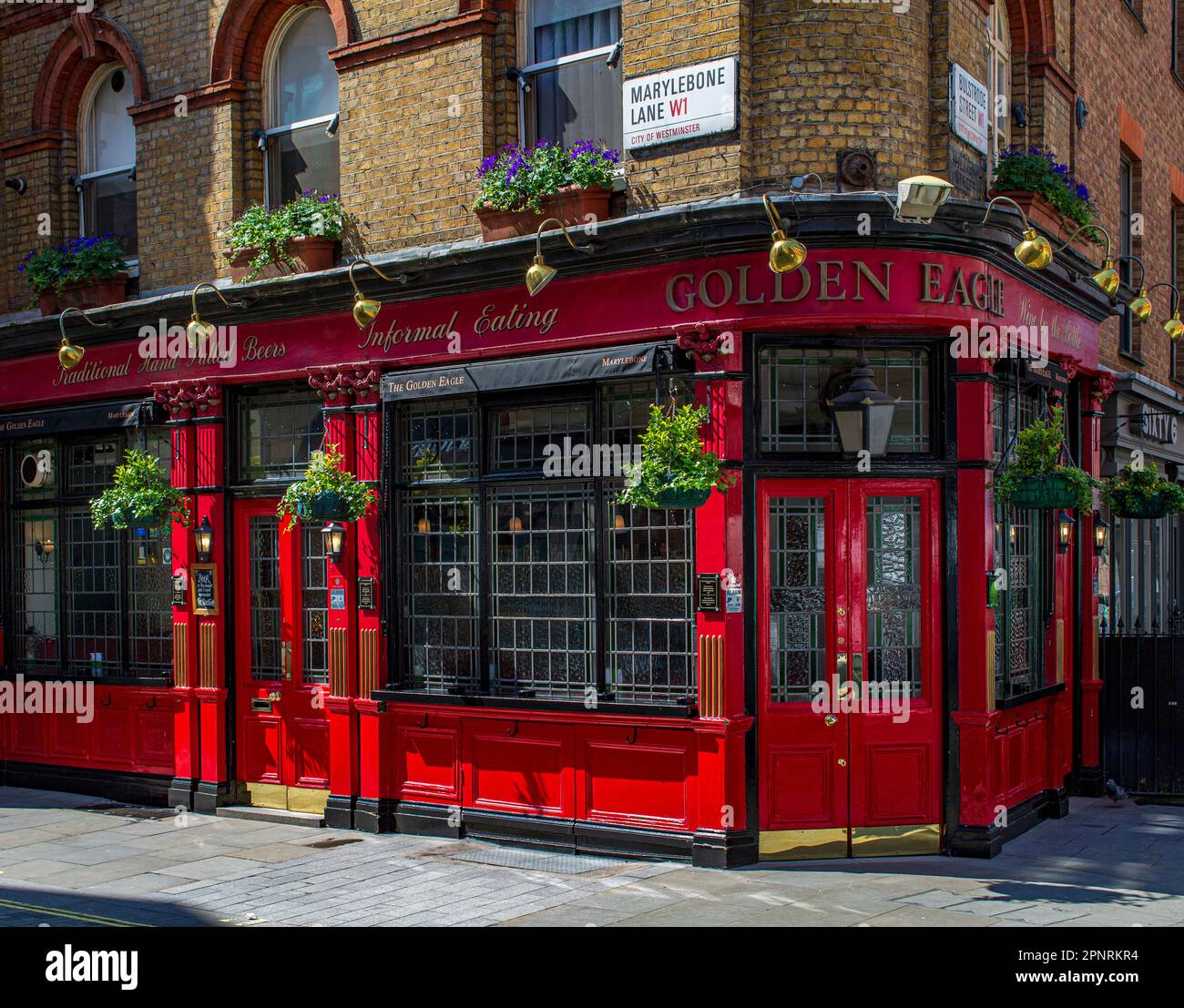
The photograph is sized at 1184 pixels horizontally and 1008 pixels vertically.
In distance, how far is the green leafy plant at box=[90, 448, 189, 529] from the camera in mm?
12102

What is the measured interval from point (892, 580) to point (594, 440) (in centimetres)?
248

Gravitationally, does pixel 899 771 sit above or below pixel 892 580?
below

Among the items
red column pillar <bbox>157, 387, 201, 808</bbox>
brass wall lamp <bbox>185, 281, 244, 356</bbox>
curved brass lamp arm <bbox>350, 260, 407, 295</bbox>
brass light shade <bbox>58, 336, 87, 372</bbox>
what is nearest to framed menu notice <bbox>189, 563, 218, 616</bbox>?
red column pillar <bbox>157, 387, 201, 808</bbox>

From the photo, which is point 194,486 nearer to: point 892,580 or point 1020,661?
point 892,580

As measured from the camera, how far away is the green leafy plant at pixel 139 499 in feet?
39.7

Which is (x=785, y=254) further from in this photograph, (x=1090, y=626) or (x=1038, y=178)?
(x=1090, y=626)

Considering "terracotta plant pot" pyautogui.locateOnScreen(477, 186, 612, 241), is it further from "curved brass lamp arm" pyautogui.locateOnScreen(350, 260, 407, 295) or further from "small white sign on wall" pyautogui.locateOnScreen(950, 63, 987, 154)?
"small white sign on wall" pyautogui.locateOnScreen(950, 63, 987, 154)

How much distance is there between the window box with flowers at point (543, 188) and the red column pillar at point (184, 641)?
152 inches

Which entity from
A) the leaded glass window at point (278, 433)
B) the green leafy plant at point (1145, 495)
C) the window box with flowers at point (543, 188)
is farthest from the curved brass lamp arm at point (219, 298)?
the green leafy plant at point (1145, 495)

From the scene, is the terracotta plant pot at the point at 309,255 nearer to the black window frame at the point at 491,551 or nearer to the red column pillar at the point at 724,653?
the black window frame at the point at 491,551

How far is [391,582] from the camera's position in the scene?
11164mm

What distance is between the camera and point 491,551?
10.8 meters

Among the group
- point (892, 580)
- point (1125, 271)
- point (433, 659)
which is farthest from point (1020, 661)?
point (1125, 271)
